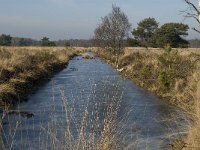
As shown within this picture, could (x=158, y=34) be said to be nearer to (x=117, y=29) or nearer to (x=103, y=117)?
(x=117, y=29)

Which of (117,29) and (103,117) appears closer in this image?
(103,117)

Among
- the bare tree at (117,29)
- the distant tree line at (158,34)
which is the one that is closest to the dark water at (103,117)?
the bare tree at (117,29)

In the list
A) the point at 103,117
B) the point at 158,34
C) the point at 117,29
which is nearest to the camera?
the point at 103,117

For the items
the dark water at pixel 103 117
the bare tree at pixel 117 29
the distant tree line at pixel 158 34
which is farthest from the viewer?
the distant tree line at pixel 158 34

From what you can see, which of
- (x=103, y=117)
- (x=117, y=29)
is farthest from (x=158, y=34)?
(x=103, y=117)

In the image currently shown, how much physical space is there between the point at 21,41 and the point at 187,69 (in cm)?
13184

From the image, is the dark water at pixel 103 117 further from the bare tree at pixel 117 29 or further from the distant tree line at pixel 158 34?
the distant tree line at pixel 158 34

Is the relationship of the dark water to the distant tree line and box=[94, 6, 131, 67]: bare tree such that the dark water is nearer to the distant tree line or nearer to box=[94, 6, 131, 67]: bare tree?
box=[94, 6, 131, 67]: bare tree

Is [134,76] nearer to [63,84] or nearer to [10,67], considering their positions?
[63,84]

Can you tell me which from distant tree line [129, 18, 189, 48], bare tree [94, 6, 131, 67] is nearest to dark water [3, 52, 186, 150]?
bare tree [94, 6, 131, 67]

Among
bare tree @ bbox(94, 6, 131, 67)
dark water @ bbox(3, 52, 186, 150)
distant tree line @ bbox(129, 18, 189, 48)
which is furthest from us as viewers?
distant tree line @ bbox(129, 18, 189, 48)

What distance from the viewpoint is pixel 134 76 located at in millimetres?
32031

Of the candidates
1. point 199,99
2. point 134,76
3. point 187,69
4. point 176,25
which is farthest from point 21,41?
point 199,99

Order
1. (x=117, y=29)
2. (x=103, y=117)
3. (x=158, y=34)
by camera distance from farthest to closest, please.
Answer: (x=158, y=34) → (x=117, y=29) → (x=103, y=117)
